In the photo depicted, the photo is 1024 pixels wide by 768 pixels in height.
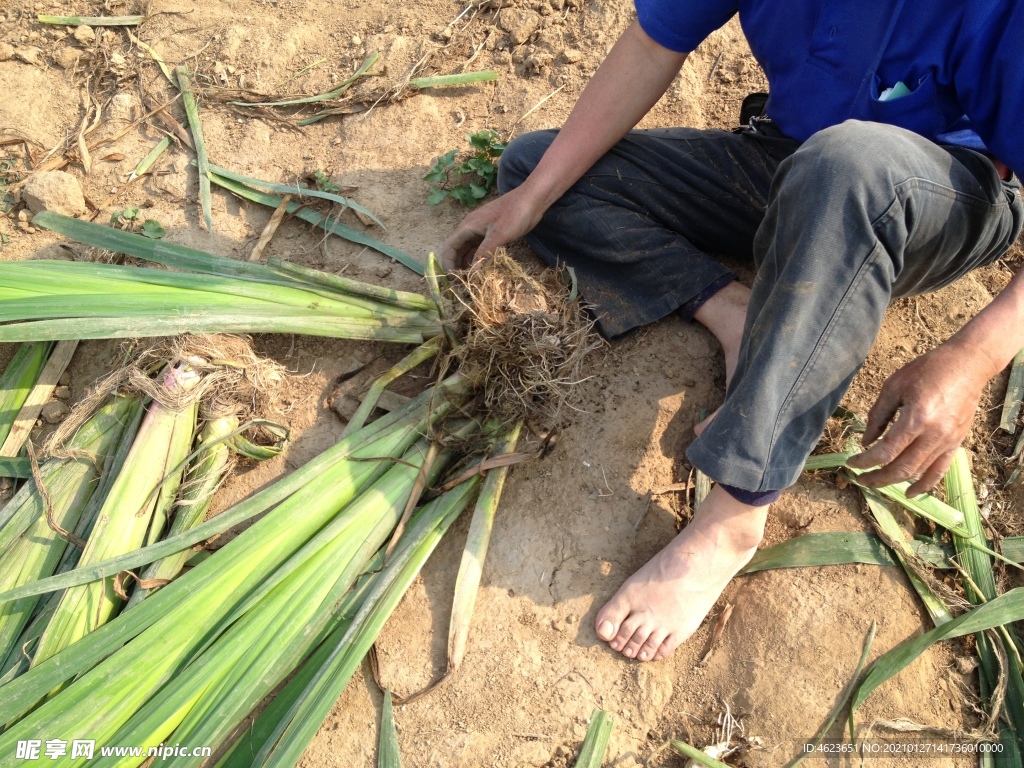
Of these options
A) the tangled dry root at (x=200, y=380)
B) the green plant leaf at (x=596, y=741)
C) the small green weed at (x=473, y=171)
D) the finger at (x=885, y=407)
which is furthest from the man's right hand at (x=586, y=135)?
the green plant leaf at (x=596, y=741)

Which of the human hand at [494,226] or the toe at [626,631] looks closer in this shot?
the toe at [626,631]

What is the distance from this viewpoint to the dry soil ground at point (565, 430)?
1371 millimetres

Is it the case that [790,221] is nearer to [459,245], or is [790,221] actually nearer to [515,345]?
[515,345]

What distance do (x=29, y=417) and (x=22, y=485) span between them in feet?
0.56

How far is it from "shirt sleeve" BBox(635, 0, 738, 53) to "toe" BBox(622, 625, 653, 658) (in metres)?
1.22

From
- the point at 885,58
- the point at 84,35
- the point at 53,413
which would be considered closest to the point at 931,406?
the point at 885,58

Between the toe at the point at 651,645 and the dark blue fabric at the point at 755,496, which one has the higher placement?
the dark blue fabric at the point at 755,496

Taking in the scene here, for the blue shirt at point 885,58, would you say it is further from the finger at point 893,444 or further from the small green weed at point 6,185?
the small green weed at point 6,185

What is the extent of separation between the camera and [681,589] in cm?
139

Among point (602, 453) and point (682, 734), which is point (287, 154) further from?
point (682, 734)

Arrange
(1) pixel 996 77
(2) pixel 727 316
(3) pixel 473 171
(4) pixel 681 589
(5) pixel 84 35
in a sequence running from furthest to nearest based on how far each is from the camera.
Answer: (5) pixel 84 35 → (3) pixel 473 171 → (2) pixel 727 316 → (4) pixel 681 589 → (1) pixel 996 77

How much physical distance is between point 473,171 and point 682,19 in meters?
0.69

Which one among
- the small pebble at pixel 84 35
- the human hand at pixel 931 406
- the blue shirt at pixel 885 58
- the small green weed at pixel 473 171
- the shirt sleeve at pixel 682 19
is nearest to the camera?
the human hand at pixel 931 406

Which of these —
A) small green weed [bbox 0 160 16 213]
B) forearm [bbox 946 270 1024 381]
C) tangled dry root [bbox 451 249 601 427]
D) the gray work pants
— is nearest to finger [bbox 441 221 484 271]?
tangled dry root [bbox 451 249 601 427]
